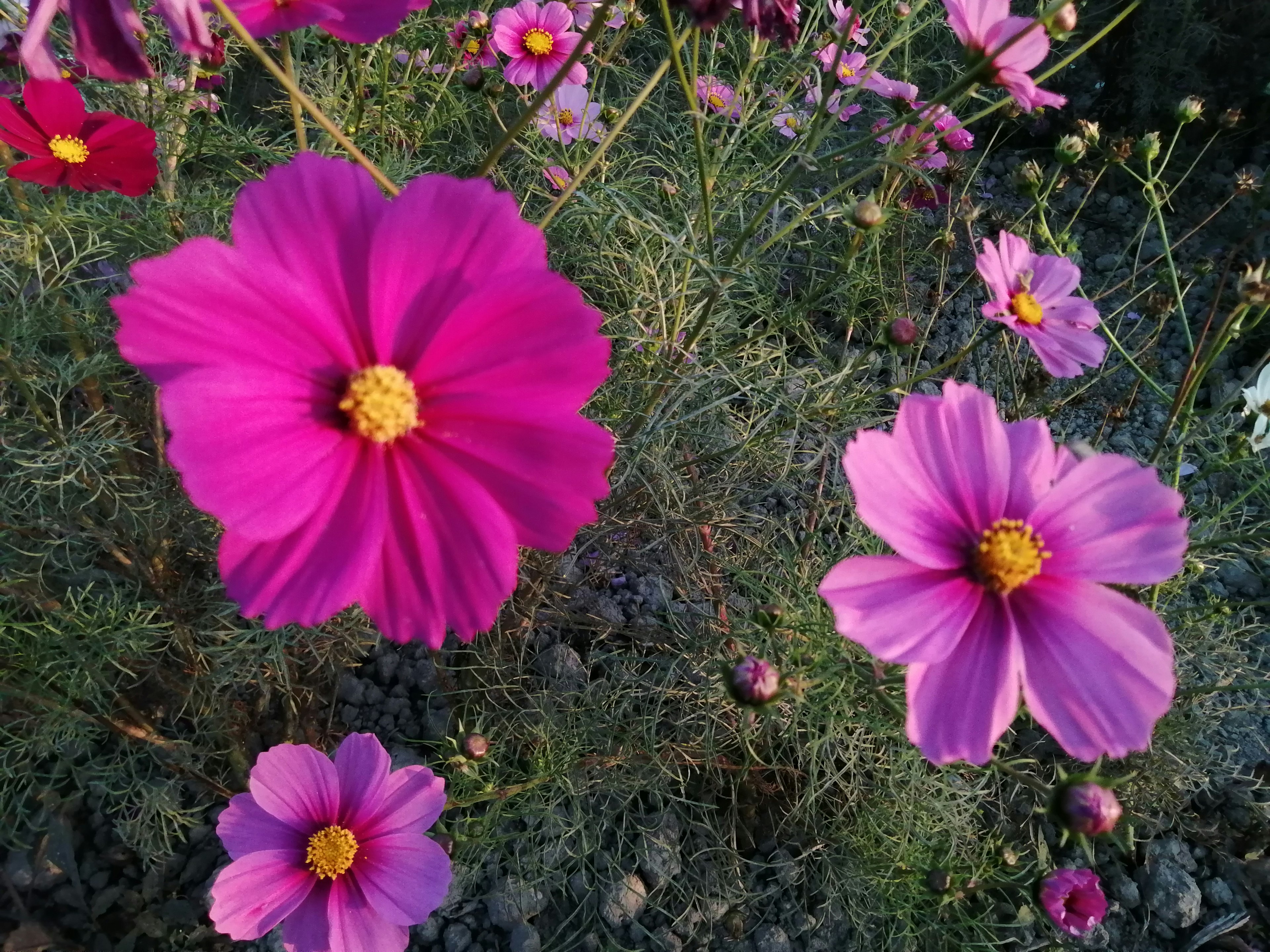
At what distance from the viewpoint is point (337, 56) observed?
1373 mm

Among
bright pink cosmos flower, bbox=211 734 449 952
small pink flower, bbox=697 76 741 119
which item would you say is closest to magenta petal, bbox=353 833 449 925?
bright pink cosmos flower, bbox=211 734 449 952

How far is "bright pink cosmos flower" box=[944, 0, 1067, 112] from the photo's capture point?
68 cm

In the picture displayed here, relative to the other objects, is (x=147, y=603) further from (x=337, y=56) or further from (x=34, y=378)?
(x=337, y=56)

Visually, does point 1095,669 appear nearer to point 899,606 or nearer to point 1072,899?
point 899,606

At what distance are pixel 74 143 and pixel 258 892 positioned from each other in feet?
2.40

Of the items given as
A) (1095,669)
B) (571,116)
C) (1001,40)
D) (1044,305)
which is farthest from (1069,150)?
(571,116)

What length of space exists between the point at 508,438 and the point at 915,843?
31.2 inches

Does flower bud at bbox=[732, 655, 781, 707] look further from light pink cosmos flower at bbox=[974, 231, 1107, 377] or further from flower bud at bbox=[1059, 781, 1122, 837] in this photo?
light pink cosmos flower at bbox=[974, 231, 1107, 377]

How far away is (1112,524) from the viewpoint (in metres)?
0.58

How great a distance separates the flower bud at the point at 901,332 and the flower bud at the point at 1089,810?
16.6 inches

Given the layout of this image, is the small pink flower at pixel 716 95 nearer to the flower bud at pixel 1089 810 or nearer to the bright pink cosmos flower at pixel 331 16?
the bright pink cosmos flower at pixel 331 16

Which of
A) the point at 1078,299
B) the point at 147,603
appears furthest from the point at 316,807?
the point at 1078,299

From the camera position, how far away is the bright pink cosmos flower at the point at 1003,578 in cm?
52

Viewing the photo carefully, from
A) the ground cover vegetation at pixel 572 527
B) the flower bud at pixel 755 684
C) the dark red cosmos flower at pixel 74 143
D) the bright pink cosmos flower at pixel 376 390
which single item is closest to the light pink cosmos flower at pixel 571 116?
the ground cover vegetation at pixel 572 527
